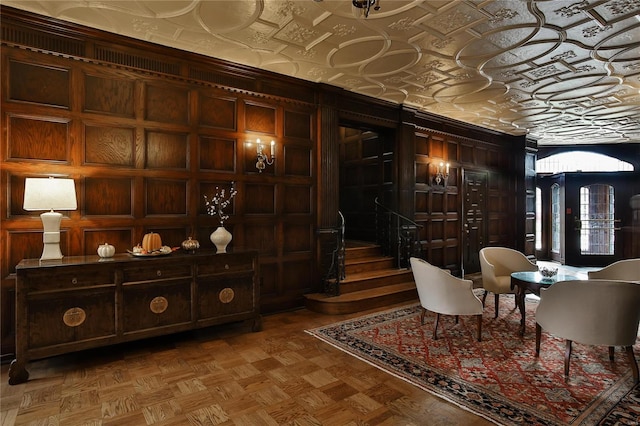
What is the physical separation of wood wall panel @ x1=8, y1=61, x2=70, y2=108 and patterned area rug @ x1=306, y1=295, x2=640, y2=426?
3.65m

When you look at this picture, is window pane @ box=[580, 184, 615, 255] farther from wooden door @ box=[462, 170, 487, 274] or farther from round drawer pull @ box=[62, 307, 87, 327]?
round drawer pull @ box=[62, 307, 87, 327]

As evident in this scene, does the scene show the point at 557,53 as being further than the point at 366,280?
No

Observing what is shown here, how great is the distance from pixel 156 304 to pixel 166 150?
177cm

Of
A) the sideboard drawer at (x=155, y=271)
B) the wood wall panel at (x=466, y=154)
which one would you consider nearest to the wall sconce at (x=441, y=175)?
the wood wall panel at (x=466, y=154)

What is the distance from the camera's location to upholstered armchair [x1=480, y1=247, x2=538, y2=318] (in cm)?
473

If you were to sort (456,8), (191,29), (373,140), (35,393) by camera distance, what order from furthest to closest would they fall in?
1. (373,140)
2. (191,29)
3. (456,8)
4. (35,393)

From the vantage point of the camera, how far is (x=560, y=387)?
2811 millimetres

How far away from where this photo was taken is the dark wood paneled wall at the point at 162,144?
334 centimetres

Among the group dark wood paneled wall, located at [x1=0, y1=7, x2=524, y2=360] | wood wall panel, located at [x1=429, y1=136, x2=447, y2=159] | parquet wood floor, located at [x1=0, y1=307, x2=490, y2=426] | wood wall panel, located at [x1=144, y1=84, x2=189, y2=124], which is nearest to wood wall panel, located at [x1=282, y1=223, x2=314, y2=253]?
dark wood paneled wall, located at [x1=0, y1=7, x2=524, y2=360]

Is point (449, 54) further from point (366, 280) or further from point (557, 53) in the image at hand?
point (366, 280)

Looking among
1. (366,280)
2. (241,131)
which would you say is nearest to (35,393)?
(241,131)

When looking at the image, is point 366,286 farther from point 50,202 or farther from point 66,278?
point 50,202

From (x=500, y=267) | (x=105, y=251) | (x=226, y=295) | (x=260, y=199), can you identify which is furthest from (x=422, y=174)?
(x=105, y=251)

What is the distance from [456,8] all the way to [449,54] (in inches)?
39.8
